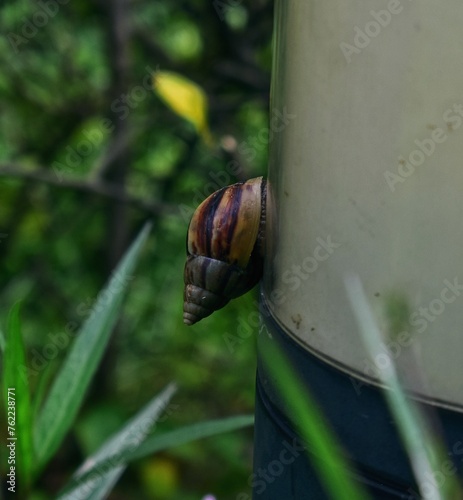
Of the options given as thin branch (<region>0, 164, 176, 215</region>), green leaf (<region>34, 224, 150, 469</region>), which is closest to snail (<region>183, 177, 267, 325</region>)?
green leaf (<region>34, 224, 150, 469</region>)

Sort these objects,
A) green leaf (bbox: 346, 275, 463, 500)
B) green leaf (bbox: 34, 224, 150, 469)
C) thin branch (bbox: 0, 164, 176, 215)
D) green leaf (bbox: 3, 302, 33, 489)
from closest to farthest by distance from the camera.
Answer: green leaf (bbox: 346, 275, 463, 500) → green leaf (bbox: 3, 302, 33, 489) → green leaf (bbox: 34, 224, 150, 469) → thin branch (bbox: 0, 164, 176, 215)

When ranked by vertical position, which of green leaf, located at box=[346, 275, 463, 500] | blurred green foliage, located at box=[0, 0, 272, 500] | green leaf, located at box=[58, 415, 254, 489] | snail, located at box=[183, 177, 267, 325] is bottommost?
blurred green foliage, located at box=[0, 0, 272, 500]

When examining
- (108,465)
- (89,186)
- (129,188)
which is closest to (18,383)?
(108,465)

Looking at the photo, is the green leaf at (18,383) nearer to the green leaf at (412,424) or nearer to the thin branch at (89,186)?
the green leaf at (412,424)

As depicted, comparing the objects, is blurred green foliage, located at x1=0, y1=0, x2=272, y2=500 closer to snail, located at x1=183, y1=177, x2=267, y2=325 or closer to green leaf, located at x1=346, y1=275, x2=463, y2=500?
snail, located at x1=183, y1=177, x2=267, y2=325

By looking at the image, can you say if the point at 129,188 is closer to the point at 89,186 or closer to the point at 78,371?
the point at 89,186

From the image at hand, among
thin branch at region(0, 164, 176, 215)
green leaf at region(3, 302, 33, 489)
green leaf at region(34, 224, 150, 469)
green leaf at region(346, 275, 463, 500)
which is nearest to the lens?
green leaf at region(346, 275, 463, 500)
